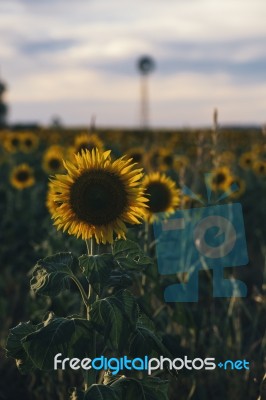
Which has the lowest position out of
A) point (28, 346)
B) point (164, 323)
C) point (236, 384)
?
point (236, 384)

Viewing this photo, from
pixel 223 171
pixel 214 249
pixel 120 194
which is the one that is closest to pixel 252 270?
pixel 223 171

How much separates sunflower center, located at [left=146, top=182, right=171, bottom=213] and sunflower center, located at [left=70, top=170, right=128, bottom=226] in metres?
1.41

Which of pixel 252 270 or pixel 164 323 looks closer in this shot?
pixel 164 323

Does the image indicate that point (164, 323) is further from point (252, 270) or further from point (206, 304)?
point (252, 270)

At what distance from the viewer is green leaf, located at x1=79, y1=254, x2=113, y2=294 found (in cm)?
200

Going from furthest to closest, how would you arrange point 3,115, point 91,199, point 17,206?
point 3,115, point 17,206, point 91,199

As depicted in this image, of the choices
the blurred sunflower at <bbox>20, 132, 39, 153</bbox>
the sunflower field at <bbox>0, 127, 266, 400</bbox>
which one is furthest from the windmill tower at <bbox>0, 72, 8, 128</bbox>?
the sunflower field at <bbox>0, 127, 266, 400</bbox>

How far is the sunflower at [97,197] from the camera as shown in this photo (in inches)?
87.8

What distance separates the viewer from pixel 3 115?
64.5 metres

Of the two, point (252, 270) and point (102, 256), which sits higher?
point (102, 256)

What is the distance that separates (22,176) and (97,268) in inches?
215

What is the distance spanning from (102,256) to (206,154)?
209cm

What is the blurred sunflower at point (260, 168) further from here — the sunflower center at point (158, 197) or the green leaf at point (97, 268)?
the green leaf at point (97, 268)

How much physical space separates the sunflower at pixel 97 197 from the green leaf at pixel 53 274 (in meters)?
0.10
